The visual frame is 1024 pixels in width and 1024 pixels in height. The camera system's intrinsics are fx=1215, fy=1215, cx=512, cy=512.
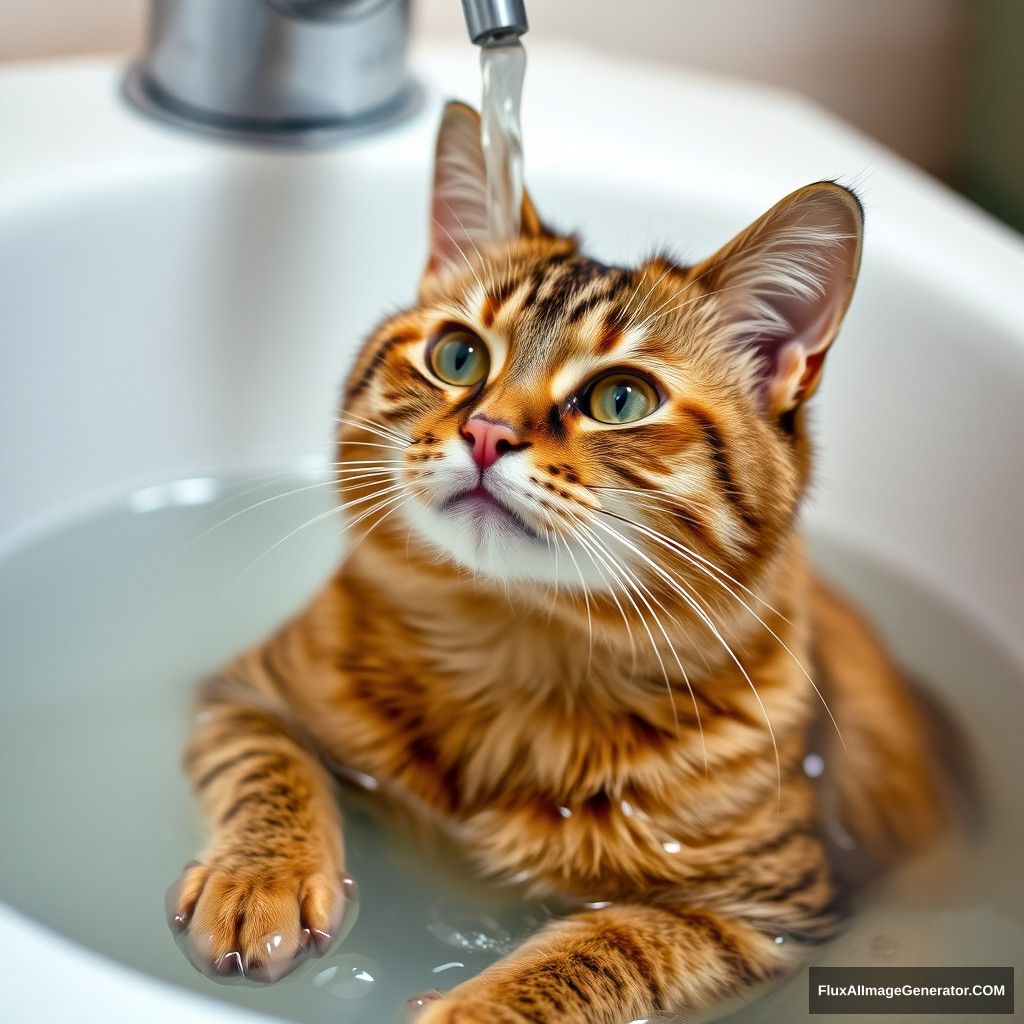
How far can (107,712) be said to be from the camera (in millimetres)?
1067

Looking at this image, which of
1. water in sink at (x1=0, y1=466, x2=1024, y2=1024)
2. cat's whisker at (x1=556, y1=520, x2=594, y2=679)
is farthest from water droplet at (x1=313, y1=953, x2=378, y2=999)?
cat's whisker at (x1=556, y1=520, x2=594, y2=679)

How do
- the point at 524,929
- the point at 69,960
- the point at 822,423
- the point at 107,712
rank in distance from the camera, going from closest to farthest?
the point at 69,960 → the point at 524,929 → the point at 107,712 → the point at 822,423

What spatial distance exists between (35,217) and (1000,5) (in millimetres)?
1278

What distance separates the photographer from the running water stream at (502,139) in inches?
36.3

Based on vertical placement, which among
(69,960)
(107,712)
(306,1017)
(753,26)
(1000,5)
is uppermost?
(1000,5)

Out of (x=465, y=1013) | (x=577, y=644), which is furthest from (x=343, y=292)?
(x=465, y=1013)

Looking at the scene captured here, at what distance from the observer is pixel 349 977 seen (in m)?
0.81

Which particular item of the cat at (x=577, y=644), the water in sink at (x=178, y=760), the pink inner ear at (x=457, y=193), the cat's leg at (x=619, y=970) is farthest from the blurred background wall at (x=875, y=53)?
the cat's leg at (x=619, y=970)

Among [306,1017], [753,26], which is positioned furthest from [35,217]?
[753,26]

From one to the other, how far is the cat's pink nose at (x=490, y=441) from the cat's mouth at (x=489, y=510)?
0.02m

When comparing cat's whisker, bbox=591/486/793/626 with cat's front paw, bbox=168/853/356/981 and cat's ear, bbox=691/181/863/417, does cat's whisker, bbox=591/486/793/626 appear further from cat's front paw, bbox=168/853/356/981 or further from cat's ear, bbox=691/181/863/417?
cat's front paw, bbox=168/853/356/981

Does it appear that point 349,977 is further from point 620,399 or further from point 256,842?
point 620,399

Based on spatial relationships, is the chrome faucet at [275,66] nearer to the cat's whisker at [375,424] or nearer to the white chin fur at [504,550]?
the cat's whisker at [375,424]

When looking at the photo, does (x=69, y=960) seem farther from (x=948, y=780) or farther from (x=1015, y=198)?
(x=1015, y=198)
